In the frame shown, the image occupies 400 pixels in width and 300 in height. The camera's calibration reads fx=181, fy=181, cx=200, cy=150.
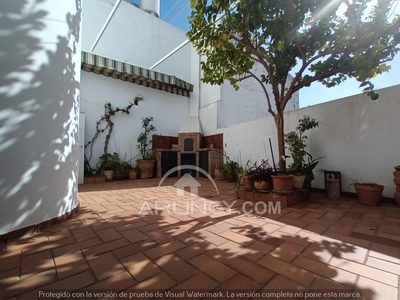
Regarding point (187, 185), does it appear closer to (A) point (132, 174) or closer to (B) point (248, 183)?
(B) point (248, 183)

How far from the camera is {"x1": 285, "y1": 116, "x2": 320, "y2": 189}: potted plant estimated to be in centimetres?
293

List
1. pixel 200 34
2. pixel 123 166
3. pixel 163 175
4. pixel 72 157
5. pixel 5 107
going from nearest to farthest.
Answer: pixel 5 107 → pixel 72 157 → pixel 200 34 → pixel 123 166 → pixel 163 175

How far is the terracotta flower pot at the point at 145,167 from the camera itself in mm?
6141

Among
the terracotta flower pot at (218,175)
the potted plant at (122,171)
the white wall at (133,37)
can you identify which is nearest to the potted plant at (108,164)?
the potted plant at (122,171)

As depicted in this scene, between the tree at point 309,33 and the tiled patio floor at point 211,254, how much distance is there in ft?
4.81

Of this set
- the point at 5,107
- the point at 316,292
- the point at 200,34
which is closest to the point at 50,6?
the point at 5,107

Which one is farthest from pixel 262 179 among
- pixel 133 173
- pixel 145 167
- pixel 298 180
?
pixel 133 173

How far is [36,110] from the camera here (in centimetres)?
175

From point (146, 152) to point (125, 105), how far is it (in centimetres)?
184

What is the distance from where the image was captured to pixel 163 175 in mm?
6402

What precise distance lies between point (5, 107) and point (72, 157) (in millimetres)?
796

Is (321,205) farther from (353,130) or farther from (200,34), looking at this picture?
(200,34)

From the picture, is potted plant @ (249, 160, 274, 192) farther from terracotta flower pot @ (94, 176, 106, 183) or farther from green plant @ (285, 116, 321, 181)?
terracotta flower pot @ (94, 176, 106, 183)

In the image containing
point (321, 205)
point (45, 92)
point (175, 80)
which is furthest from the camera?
point (175, 80)
